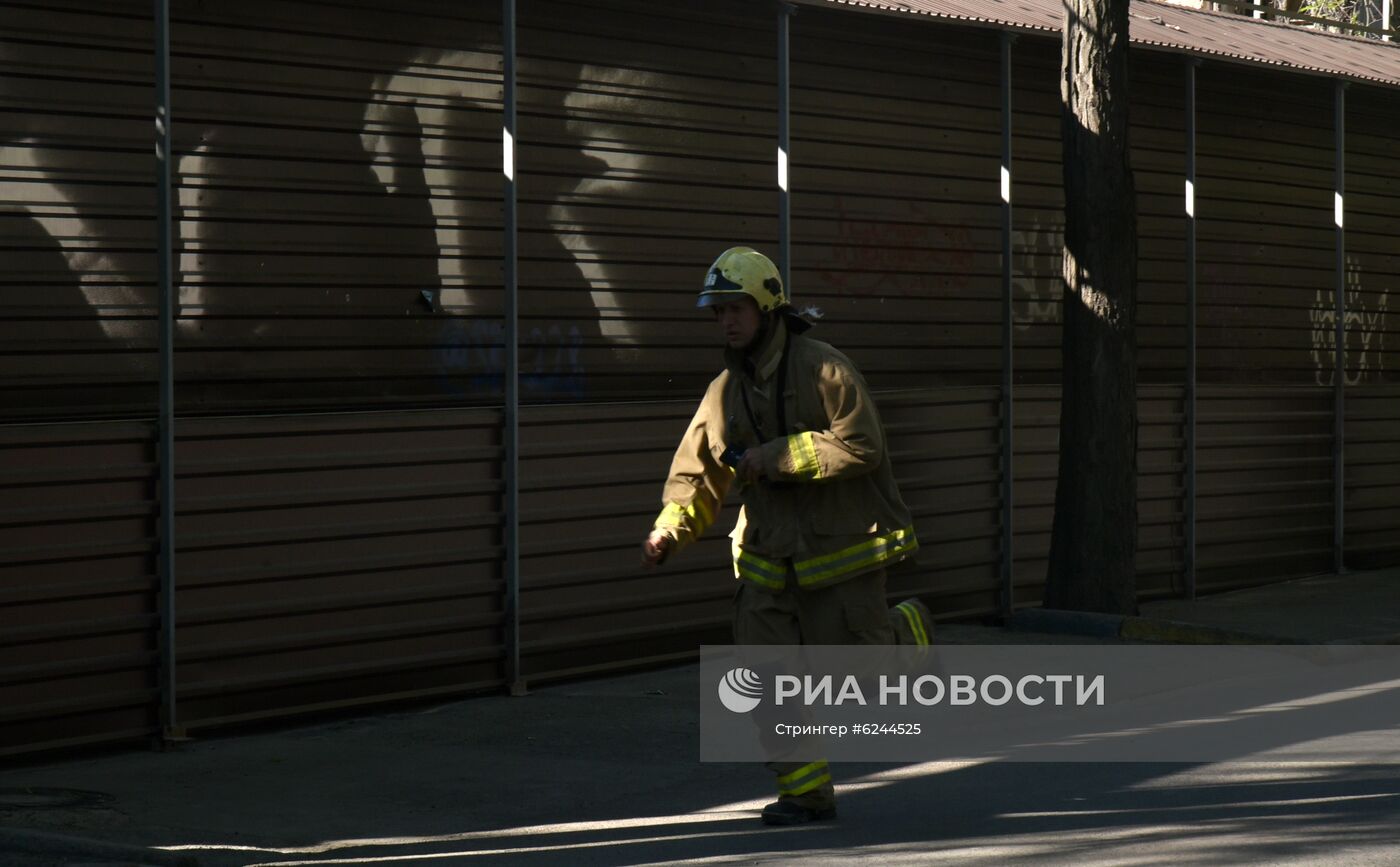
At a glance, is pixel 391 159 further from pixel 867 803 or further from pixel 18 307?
pixel 867 803

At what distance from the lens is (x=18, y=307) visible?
353 inches

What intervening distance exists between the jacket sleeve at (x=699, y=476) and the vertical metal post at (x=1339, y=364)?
34.6 ft

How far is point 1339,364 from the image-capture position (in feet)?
56.0

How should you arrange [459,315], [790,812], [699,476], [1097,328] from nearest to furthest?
1. [790,812]
2. [699,476]
3. [459,315]
4. [1097,328]

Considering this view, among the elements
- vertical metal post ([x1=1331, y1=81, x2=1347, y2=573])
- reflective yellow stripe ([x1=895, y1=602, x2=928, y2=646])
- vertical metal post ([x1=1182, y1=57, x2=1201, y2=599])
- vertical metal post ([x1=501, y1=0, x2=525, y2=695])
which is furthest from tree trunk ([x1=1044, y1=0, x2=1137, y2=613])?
reflective yellow stripe ([x1=895, y1=602, x2=928, y2=646])

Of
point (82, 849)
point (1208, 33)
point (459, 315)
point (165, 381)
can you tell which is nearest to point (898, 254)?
point (459, 315)

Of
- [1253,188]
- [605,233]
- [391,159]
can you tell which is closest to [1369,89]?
→ [1253,188]

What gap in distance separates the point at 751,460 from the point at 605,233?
4.44 m

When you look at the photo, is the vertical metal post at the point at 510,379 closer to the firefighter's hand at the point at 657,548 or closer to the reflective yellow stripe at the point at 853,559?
the firefighter's hand at the point at 657,548

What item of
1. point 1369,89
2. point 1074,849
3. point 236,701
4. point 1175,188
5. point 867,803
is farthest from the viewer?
point 1369,89

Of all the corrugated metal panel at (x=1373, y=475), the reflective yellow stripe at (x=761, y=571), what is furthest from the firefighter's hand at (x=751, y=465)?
the corrugated metal panel at (x=1373, y=475)

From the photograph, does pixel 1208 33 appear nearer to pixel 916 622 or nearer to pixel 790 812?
pixel 916 622

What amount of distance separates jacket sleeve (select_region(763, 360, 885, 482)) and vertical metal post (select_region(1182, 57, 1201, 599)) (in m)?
8.55

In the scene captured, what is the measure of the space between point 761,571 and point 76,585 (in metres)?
3.41
